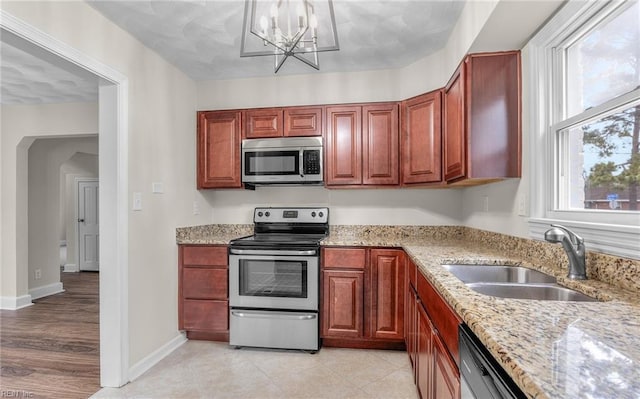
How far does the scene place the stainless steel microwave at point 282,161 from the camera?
2988mm

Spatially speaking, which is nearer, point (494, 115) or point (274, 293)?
point (494, 115)

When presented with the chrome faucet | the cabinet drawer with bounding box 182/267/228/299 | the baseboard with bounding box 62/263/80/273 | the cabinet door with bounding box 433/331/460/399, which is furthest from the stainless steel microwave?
the baseboard with bounding box 62/263/80/273

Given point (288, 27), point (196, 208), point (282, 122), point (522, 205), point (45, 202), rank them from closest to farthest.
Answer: point (288, 27)
point (522, 205)
point (282, 122)
point (196, 208)
point (45, 202)

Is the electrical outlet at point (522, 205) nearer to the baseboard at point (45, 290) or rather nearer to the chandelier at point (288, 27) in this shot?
the chandelier at point (288, 27)

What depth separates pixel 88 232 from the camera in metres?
6.08

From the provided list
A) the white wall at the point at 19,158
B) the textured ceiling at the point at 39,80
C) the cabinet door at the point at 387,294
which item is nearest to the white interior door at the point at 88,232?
the white wall at the point at 19,158

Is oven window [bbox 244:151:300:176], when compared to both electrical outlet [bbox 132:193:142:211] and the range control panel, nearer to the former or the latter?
the range control panel

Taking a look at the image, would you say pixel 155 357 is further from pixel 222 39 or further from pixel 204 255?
pixel 222 39

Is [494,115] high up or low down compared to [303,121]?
down

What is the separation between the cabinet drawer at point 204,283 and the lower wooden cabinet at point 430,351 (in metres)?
1.57

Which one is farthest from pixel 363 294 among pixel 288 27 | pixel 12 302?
pixel 12 302

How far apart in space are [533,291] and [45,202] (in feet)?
18.8

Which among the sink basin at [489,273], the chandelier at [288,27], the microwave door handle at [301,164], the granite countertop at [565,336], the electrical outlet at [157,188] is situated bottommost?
the sink basin at [489,273]

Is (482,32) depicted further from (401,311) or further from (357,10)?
(401,311)
